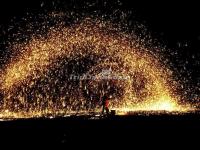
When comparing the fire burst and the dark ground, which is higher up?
the fire burst

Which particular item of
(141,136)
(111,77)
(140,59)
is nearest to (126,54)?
(140,59)

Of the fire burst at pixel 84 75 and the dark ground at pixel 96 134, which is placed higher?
the fire burst at pixel 84 75

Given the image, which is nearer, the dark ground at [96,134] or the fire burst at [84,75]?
the dark ground at [96,134]

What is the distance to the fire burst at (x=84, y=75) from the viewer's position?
34.4 metres

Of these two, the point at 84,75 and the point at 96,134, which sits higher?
the point at 84,75

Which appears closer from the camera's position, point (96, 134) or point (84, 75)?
point (96, 134)

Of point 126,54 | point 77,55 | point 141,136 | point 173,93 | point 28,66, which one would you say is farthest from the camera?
point 77,55

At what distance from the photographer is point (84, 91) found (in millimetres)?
44906

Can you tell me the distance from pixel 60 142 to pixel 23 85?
2983 cm

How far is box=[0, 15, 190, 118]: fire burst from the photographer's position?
113ft

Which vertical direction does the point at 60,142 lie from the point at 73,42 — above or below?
below

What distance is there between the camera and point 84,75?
45.3 m

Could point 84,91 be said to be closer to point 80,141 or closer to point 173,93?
point 173,93

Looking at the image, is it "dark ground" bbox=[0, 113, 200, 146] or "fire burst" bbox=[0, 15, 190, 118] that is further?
"fire burst" bbox=[0, 15, 190, 118]
